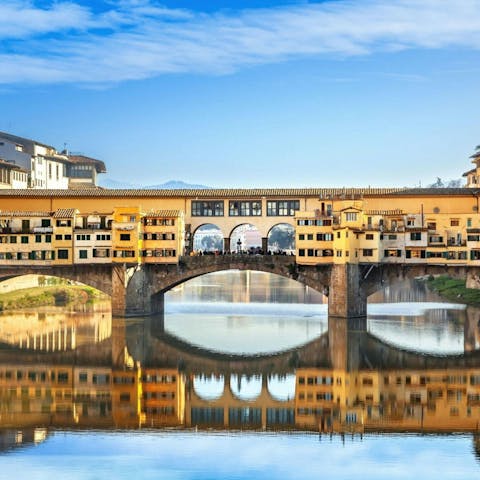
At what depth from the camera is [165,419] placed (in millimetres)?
34812

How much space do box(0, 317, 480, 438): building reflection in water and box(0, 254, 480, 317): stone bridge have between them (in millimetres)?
7605

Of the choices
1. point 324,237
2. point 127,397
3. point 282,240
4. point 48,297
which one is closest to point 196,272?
point 324,237

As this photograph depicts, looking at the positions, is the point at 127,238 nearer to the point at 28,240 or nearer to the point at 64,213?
the point at 64,213

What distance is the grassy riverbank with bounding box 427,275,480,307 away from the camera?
70.6 meters

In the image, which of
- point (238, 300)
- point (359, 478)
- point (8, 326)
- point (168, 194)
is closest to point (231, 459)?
point (359, 478)

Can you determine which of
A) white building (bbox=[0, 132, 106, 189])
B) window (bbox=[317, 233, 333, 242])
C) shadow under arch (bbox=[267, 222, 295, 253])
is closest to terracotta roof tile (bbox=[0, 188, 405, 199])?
window (bbox=[317, 233, 333, 242])

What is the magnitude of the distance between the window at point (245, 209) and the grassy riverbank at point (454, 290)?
52.8ft

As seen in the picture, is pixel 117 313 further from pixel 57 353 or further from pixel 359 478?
pixel 359 478

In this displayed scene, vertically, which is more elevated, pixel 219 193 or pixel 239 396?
pixel 219 193

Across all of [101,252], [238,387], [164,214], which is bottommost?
[238,387]

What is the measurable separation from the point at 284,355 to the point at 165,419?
14.6 meters

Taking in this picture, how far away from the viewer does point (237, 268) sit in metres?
63.7

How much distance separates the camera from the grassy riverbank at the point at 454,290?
7062 cm

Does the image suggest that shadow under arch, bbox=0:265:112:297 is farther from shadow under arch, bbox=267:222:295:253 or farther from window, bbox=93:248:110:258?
shadow under arch, bbox=267:222:295:253
